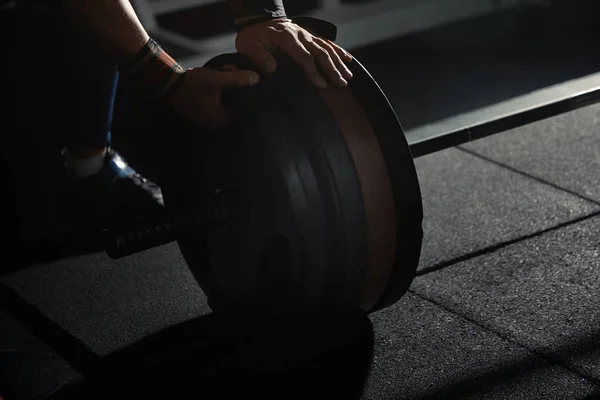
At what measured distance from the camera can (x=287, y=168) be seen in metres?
1.25

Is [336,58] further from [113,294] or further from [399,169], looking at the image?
[113,294]

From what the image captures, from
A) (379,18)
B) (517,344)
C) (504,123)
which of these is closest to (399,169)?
(517,344)

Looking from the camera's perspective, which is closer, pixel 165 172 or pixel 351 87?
pixel 351 87

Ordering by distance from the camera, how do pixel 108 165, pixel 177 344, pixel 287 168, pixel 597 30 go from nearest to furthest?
1. pixel 287 168
2. pixel 177 344
3. pixel 108 165
4. pixel 597 30

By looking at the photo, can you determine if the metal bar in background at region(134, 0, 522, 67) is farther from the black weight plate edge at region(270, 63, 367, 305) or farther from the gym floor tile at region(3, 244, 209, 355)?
the black weight plate edge at region(270, 63, 367, 305)

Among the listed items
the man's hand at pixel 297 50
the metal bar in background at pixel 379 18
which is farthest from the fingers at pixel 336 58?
the metal bar in background at pixel 379 18

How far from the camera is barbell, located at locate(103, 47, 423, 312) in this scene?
1.25 metres

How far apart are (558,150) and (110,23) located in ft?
3.76

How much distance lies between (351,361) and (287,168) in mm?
325

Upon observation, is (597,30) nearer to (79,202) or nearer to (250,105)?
(79,202)

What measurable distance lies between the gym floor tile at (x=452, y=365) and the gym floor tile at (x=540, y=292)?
1.1 inches

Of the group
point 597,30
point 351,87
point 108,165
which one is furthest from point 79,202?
point 597,30

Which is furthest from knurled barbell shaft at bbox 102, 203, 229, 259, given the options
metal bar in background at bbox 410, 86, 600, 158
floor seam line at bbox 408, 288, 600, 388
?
metal bar in background at bbox 410, 86, 600, 158

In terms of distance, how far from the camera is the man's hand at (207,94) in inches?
51.3
